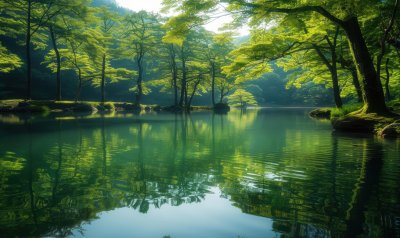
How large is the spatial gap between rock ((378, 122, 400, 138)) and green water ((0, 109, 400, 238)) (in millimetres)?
Answer: 3586

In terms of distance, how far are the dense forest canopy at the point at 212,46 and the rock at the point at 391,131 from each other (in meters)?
2.17

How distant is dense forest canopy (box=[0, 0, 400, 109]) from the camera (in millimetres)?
14672

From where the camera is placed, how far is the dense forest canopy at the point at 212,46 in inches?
578

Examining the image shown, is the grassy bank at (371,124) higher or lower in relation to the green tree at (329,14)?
lower

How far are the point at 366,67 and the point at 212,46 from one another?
111 feet

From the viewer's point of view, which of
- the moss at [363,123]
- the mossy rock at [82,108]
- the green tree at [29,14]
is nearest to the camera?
the moss at [363,123]

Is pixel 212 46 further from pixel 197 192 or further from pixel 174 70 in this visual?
pixel 197 192

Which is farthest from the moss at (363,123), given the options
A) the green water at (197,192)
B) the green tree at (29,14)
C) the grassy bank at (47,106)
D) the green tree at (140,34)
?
the green tree at (140,34)

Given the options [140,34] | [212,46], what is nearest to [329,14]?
[140,34]

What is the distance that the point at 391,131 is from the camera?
1257 centimetres

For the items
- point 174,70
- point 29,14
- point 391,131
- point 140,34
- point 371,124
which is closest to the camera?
point 391,131

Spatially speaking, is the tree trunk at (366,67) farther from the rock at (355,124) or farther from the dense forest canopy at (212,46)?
the rock at (355,124)

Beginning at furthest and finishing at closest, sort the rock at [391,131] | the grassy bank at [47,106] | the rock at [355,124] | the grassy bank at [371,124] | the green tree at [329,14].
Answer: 1. the grassy bank at [47,106]
2. the rock at [355,124]
3. the green tree at [329,14]
4. the grassy bank at [371,124]
5. the rock at [391,131]

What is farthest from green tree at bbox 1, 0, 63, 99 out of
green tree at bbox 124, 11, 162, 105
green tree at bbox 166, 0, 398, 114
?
green tree at bbox 166, 0, 398, 114
